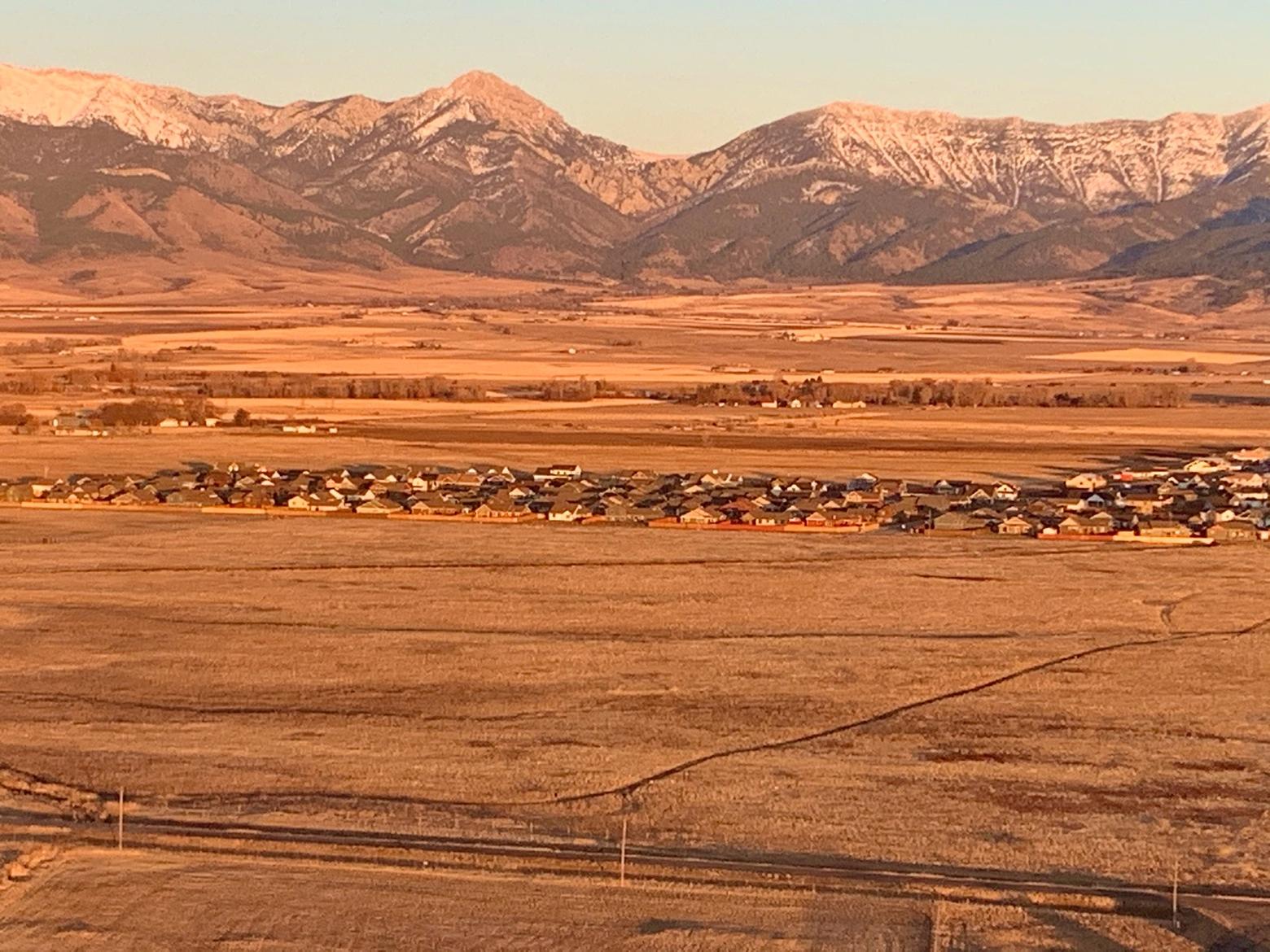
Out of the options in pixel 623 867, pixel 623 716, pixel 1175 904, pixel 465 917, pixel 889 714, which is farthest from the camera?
pixel 889 714

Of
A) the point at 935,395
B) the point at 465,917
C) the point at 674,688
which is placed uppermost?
the point at 465,917

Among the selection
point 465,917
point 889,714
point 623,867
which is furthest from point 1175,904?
point 889,714

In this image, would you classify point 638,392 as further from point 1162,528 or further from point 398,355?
point 1162,528

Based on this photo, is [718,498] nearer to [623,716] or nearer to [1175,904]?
[623,716]

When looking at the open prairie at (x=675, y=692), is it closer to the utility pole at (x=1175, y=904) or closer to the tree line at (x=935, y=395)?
the utility pole at (x=1175, y=904)

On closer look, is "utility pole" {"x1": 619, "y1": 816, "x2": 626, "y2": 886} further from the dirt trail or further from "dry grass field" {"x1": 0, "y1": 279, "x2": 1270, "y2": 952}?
the dirt trail

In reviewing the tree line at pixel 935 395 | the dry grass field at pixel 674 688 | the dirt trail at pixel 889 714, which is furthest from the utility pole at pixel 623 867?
the tree line at pixel 935 395
